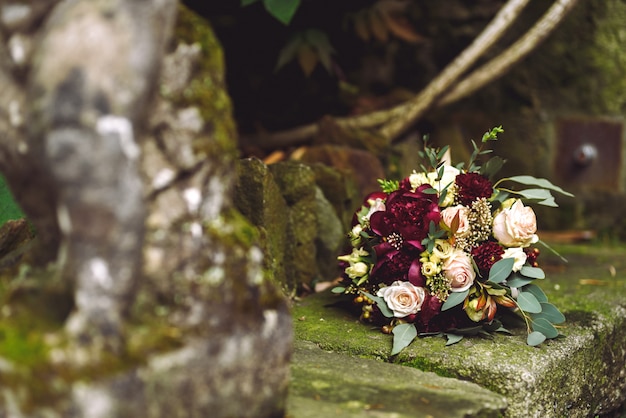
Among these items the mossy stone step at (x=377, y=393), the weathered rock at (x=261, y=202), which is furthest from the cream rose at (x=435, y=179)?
the mossy stone step at (x=377, y=393)

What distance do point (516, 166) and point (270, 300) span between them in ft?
9.85

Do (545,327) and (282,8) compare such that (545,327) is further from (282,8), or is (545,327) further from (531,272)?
(282,8)

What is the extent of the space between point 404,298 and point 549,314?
0.43 m

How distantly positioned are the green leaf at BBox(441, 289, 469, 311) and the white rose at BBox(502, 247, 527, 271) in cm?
16

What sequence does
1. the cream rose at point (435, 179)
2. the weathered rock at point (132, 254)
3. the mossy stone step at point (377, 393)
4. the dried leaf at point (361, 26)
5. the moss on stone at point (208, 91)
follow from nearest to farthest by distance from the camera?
the weathered rock at point (132, 254)
the moss on stone at point (208, 91)
the mossy stone step at point (377, 393)
the cream rose at point (435, 179)
the dried leaf at point (361, 26)

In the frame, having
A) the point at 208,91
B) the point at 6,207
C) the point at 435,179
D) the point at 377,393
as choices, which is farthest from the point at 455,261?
the point at 6,207

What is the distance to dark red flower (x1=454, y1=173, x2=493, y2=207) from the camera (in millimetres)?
2174

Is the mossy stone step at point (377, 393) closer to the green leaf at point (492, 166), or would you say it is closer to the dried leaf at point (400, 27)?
the green leaf at point (492, 166)

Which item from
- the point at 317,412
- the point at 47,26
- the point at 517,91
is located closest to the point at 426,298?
the point at 317,412

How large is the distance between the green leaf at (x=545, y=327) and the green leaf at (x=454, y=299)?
24 cm

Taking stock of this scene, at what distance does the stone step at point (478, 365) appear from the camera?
62.5 inches

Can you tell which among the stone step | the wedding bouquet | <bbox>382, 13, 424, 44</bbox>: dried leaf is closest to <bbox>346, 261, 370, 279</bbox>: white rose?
the wedding bouquet

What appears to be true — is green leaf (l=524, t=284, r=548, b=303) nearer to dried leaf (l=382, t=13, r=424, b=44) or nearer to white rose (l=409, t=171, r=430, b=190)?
white rose (l=409, t=171, r=430, b=190)

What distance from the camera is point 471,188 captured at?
2.18 m
